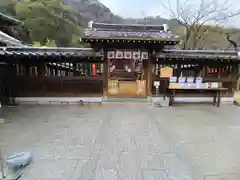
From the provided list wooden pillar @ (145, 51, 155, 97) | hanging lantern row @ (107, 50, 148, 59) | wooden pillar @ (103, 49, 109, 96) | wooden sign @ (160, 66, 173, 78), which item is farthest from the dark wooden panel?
wooden sign @ (160, 66, 173, 78)

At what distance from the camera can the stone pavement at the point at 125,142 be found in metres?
4.08

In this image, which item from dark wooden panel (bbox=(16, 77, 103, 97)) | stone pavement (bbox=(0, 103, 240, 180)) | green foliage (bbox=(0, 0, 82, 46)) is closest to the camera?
stone pavement (bbox=(0, 103, 240, 180))

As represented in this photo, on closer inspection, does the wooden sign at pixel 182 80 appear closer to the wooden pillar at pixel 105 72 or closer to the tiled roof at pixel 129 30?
the tiled roof at pixel 129 30

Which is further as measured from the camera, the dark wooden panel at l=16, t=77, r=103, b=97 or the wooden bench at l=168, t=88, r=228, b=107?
the dark wooden panel at l=16, t=77, r=103, b=97

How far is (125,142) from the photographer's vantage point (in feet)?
18.0

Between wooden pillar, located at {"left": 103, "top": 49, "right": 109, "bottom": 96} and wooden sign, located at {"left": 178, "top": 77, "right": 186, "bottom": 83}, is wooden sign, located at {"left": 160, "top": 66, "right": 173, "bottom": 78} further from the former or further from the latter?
wooden pillar, located at {"left": 103, "top": 49, "right": 109, "bottom": 96}

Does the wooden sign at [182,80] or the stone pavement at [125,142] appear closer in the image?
the stone pavement at [125,142]

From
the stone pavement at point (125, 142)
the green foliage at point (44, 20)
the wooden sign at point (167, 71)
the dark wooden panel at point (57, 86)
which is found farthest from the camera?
the green foliage at point (44, 20)

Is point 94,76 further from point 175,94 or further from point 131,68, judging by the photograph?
point 131,68

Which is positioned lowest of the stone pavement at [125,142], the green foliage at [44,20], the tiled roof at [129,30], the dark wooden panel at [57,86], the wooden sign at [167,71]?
the stone pavement at [125,142]

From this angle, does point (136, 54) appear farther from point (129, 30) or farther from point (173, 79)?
point (173, 79)

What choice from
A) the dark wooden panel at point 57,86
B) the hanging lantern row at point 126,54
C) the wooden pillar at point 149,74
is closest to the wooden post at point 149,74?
the wooden pillar at point 149,74

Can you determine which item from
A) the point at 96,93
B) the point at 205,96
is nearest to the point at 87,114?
the point at 96,93

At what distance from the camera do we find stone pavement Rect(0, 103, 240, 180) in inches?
161
